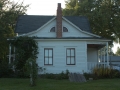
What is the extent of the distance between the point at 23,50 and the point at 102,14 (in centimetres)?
1829

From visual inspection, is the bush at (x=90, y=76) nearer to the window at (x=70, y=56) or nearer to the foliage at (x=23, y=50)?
the window at (x=70, y=56)

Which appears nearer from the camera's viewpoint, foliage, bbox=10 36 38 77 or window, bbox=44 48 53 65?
foliage, bbox=10 36 38 77

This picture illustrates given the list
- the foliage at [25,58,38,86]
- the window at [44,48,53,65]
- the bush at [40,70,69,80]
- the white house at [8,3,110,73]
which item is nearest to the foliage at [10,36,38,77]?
the white house at [8,3,110,73]

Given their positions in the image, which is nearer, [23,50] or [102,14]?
[23,50]

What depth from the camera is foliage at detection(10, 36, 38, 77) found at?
24625mm

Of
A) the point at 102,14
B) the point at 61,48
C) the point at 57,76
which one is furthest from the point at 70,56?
the point at 102,14

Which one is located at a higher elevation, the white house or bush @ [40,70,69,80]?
the white house

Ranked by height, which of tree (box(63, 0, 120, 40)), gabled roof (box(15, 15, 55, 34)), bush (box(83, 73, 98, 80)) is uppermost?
tree (box(63, 0, 120, 40))

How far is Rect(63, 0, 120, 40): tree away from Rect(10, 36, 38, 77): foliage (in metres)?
16.8

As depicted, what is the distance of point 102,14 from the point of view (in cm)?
3988

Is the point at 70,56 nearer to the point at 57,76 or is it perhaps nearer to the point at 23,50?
the point at 57,76

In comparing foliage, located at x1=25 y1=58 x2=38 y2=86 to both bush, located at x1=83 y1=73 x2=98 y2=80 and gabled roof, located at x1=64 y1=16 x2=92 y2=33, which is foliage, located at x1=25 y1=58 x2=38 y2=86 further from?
gabled roof, located at x1=64 y1=16 x2=92 y2=33

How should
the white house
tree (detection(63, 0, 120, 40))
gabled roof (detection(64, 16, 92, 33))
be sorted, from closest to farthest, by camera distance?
1. the white house
2. gabled roof (detection(64, 16, 92, 33))
3. tree (detection(63, 0, 120, 40))

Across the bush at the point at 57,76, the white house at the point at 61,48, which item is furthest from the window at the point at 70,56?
the bush at the point at 57,76
